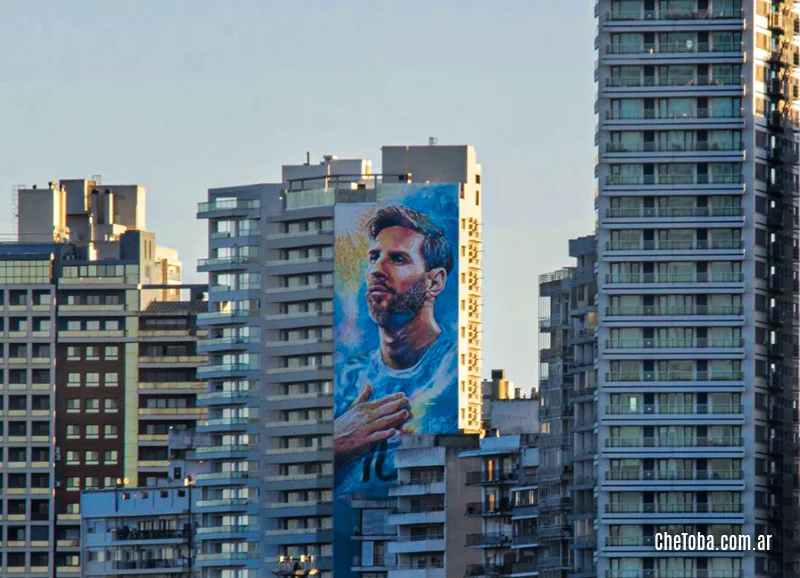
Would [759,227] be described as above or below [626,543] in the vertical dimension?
above

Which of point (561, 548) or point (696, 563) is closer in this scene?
point (696, 563)

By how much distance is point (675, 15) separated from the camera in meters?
195

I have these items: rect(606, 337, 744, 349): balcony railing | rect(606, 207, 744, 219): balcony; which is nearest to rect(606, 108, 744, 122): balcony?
rect(606, 207, 744, 219): balcony

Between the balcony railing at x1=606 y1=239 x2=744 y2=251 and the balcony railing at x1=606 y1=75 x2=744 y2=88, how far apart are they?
9606 mm

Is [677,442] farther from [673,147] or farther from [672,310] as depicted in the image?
[673,147]

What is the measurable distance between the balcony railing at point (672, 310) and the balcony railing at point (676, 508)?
11.3 metres

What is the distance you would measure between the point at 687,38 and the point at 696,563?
104 feet

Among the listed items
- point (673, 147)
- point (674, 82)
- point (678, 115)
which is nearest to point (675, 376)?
point (673, 147)

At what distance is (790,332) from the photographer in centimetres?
19212

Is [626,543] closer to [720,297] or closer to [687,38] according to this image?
[720,297]

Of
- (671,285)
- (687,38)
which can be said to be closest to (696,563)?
(671,285)

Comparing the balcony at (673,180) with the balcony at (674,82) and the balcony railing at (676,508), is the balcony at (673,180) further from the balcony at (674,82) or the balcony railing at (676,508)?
the balcony railing at (676,508)

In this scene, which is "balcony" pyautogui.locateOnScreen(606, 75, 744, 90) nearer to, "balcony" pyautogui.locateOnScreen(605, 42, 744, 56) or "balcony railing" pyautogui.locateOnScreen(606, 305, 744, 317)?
"balcony" pyautogui.locateOnScreen(605, 42, 744, 56)

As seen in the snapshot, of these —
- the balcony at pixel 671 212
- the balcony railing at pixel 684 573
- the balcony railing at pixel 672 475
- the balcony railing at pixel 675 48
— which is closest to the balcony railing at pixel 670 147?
the balcony at pixel 671 212
